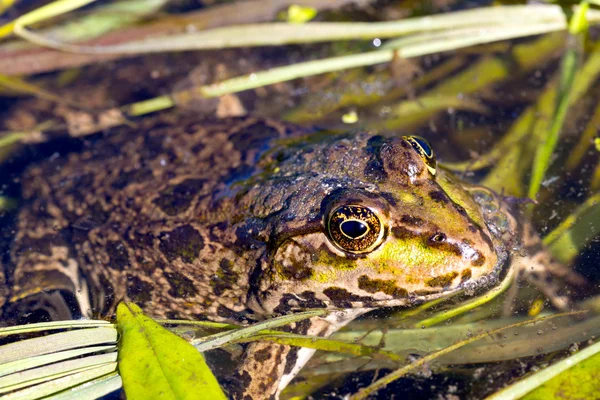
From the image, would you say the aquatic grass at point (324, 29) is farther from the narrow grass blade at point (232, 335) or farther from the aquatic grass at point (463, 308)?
the narrow grass blade at point (232, 335)

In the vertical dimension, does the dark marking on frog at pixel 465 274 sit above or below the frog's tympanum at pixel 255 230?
below

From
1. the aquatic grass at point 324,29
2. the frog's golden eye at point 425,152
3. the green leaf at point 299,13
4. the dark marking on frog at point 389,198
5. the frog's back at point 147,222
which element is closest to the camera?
the dark marking on frog at point 389,198

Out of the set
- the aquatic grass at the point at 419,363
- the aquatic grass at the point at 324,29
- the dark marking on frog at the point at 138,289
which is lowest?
the aquatic grass at the point at 419,363

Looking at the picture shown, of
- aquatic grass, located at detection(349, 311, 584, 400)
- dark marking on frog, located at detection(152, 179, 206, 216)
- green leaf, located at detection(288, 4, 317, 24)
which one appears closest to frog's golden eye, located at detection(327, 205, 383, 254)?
aquatic grass, located at detection(349, 311, 584, 400)

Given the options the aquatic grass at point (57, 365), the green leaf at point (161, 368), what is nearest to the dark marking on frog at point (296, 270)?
the green leaf at point (161, 368)

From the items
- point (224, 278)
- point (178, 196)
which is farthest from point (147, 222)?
point (224, 278)

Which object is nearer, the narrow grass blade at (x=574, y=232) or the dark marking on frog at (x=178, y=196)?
the narrow grass blade at (x=574, y=232)
